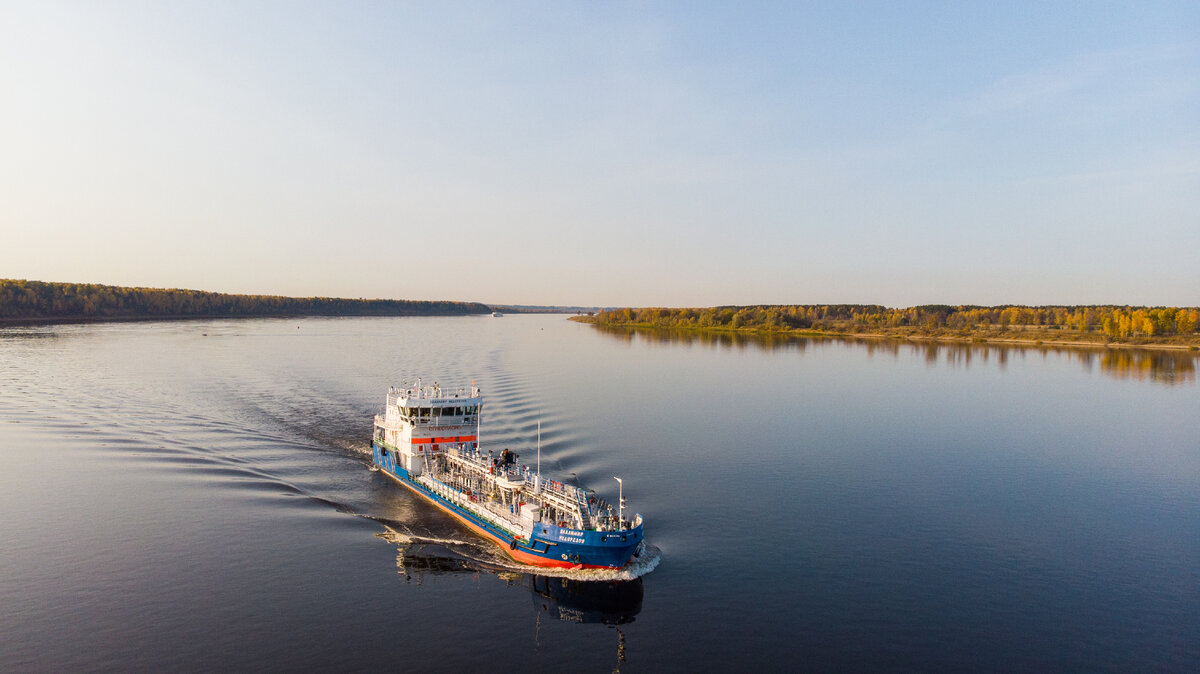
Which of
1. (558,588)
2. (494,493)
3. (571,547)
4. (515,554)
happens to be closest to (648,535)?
(571,547)

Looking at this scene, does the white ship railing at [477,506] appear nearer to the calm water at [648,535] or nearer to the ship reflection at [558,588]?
the calm water at [648,535]

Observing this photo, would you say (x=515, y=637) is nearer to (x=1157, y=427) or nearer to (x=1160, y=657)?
(x=1160, y=657)

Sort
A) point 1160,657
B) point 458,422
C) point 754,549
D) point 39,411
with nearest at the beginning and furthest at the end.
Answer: point 1160,657, point 754,549, point 458,422, point 39,411

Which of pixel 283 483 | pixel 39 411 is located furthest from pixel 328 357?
pixel 283 483

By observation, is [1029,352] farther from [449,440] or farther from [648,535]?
[449,440]

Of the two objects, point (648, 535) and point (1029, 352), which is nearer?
point (648, 535)

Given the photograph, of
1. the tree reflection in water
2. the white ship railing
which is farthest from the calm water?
the tree reflection in water
